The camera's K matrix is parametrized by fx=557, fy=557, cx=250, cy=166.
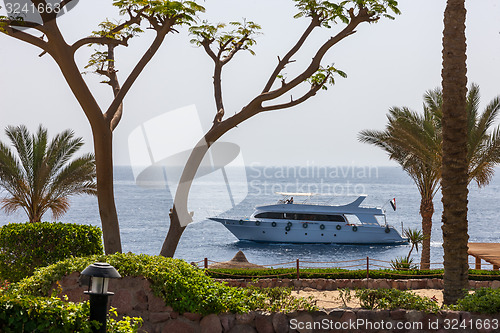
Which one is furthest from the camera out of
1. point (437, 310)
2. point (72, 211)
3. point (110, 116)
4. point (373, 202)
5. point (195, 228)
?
point (373, 202)

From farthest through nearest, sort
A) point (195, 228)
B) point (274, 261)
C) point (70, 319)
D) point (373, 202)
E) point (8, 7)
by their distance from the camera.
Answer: point (373, 202)
point (195, 228)
point (274, 261)
point (8, 7)
point (70, 319)

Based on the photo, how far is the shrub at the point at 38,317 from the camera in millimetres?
5297

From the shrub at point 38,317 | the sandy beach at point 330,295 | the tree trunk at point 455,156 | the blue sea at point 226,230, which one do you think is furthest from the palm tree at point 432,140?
the shrub at point 38,317

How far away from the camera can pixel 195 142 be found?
15.8 meters

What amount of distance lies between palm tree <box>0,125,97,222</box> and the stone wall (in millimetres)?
13392

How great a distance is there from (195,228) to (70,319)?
65541mm

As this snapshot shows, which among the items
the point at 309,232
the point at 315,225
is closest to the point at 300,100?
the point at 315,225

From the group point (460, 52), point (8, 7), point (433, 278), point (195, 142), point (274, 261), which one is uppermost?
point (8, 7)

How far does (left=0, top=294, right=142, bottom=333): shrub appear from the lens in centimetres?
530

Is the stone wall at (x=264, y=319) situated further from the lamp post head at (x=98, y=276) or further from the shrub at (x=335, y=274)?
the shrub at (x=335, y=274)

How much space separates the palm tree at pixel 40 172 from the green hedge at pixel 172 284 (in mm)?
13082

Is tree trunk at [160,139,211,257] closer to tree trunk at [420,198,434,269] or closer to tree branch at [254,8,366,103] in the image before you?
tree branch at [254,8,366,103]

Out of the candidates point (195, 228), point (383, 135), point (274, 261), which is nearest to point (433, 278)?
point (383, 135)

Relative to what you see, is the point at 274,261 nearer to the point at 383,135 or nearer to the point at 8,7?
the point at 383,135
